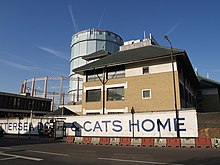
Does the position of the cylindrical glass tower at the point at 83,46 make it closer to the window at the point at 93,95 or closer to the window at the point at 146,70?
the window at the point at 93,95

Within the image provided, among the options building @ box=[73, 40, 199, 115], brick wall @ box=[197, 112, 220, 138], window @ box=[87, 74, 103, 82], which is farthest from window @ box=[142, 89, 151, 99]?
brick wall @ box=[197, 112, 220, 138]

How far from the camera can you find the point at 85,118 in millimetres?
24938

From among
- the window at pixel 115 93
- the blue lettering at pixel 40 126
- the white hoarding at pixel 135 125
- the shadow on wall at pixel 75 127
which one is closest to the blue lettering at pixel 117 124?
the white hoarding at pixel 135 125

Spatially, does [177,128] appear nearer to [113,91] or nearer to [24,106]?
[113,91]

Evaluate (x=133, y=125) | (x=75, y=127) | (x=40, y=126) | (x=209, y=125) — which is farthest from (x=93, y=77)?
(x=209, y=125)

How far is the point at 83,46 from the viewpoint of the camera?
225 feet

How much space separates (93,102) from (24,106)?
29.1 m

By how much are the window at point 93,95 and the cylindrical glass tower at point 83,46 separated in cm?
3552

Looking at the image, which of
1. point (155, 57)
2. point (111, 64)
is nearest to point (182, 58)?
point (155, 57)

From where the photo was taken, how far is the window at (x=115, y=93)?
93.8ft

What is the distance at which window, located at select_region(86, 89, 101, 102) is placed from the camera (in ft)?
100

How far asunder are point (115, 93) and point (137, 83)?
375 cm

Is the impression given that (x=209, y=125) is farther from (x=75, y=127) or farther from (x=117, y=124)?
(x=75, y=127)

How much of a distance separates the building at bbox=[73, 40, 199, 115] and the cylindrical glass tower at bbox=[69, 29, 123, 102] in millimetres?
35988
